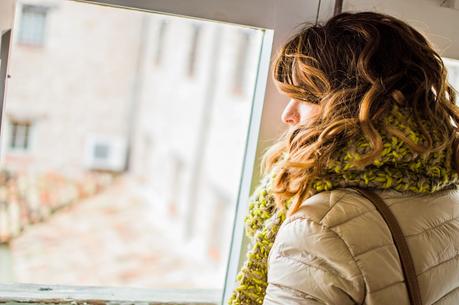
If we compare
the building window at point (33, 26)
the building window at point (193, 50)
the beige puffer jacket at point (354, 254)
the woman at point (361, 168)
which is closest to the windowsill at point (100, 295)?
the woman at point (361, 168)

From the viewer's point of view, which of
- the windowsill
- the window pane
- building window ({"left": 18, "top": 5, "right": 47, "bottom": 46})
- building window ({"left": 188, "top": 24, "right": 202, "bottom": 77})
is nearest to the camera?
the windowsill

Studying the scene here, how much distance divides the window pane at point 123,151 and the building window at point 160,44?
0.03m

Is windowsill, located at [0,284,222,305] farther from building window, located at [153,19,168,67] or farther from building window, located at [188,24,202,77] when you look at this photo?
building window, located at [153,19,168,67]

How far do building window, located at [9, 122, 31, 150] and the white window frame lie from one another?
8051mm

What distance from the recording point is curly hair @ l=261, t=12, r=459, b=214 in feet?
2.79

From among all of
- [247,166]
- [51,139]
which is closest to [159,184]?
[51,139]

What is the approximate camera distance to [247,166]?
1185mm

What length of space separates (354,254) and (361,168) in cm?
14

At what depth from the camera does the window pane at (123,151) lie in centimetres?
709

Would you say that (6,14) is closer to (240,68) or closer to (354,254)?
(354,254)

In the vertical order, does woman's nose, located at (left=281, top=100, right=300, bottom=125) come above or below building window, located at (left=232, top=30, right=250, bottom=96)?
below

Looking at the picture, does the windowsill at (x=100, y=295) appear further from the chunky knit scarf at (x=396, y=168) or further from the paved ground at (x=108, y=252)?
the paved ground at (x=108, y=252)

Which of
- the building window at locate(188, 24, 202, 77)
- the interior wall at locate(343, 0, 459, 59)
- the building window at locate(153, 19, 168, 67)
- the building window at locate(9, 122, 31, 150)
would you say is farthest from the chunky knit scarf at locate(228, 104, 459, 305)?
the building window at locate(153, 19, 168, 67)

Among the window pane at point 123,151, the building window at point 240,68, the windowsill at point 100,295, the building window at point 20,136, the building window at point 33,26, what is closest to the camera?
the windowsill at point 100,295
